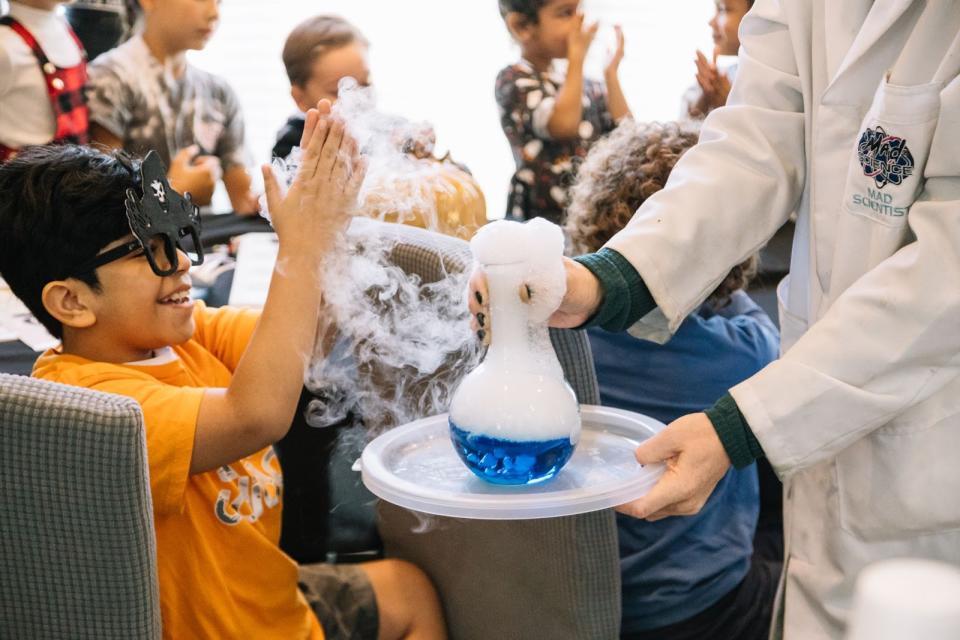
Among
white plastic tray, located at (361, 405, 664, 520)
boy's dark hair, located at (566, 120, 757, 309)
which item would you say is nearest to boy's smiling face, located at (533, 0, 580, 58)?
boy's dark hair, located at (566, 120, 757, 309)

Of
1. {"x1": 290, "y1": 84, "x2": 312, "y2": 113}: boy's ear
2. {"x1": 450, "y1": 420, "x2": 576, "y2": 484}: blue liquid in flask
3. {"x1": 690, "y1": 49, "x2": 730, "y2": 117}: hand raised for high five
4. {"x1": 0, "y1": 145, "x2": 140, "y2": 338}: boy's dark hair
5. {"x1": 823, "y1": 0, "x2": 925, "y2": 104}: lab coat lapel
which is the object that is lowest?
{"x1": 690, "y1": 49, "x2": 730, "y2": 117}: hand raised for high five

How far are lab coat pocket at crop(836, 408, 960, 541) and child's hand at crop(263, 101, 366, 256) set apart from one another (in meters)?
0.78

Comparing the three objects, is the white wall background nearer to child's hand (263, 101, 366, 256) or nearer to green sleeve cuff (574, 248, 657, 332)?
child's hand (263, 101, 366, 256)

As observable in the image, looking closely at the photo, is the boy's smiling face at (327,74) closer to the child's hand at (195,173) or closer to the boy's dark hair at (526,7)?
the child's hand at (195,173)

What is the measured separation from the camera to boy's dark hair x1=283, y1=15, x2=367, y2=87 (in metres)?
3.24

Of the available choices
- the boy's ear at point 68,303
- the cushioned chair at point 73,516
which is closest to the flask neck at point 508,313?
the cushioned chair at point 73,516

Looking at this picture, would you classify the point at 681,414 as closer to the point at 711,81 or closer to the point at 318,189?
the point at 318,189

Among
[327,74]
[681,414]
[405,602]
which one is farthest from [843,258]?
[327,74]

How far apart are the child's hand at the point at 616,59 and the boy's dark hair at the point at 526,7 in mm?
501

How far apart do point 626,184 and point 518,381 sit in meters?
0.86

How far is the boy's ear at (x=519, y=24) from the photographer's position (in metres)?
3.73

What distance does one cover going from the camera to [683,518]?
1676 millimetres

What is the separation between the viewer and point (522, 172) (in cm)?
362

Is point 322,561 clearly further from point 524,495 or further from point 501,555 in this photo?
point 524,495
